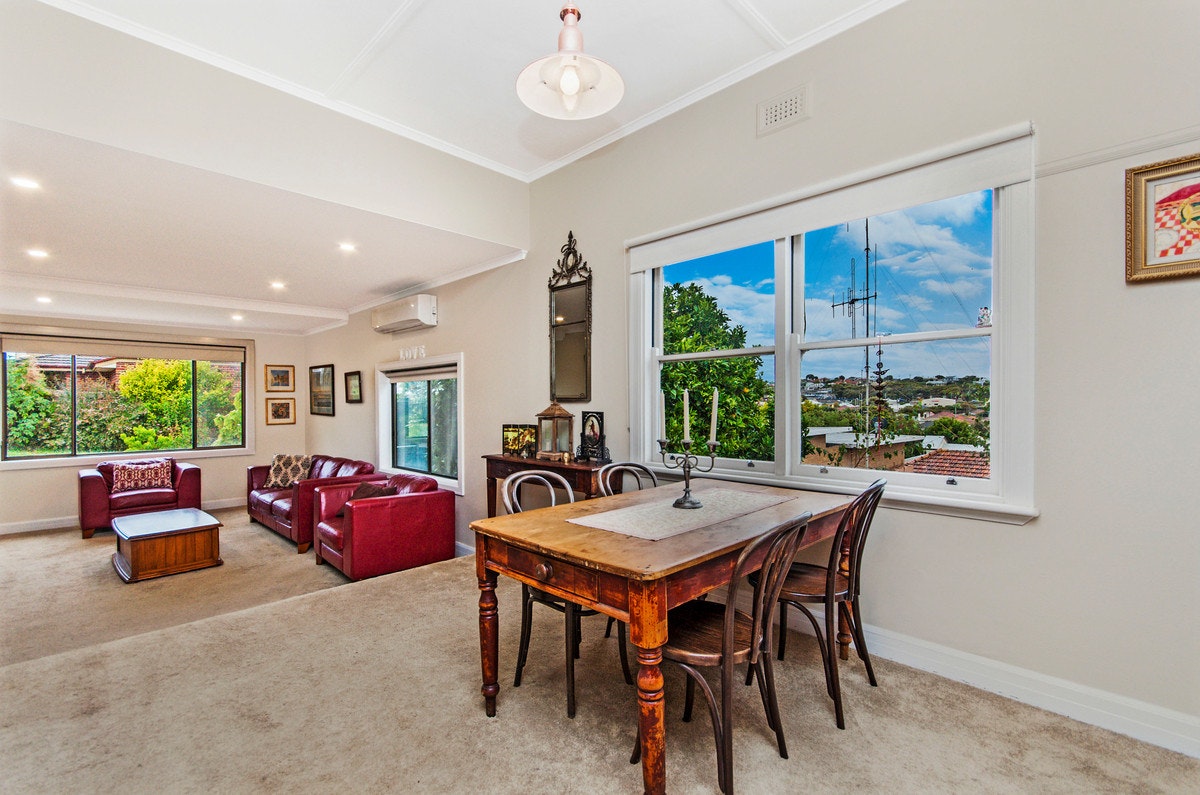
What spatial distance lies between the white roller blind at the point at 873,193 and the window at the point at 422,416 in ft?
9.20

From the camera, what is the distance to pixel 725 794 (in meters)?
1.54

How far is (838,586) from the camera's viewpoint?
217cm

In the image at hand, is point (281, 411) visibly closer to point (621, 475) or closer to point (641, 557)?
point (621, 475)

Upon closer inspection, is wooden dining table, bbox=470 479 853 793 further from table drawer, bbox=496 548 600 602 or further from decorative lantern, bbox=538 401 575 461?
decorative lantern, bbox=538 401 575 461

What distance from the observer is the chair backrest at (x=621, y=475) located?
3047 mm

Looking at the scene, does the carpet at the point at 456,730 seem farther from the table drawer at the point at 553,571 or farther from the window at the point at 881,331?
the window at the point at 881,331

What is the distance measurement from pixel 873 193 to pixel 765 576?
1.89m

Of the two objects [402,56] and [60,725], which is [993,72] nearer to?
[402,56]

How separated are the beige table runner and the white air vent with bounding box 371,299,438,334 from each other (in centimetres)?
373

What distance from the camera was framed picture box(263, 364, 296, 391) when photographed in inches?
300

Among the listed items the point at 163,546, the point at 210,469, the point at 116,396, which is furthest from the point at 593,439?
the point at 116,396

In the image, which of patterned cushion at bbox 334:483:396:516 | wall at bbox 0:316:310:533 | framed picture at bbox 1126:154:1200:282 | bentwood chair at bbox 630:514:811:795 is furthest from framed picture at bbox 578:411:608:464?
wall at bbox 0:316:310:533

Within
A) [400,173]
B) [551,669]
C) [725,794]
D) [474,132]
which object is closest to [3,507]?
[400,173]

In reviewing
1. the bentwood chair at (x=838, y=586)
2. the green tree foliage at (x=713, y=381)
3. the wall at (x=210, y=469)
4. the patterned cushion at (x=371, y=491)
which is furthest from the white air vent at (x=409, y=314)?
the bentwood chair at (x=838, y=586)
